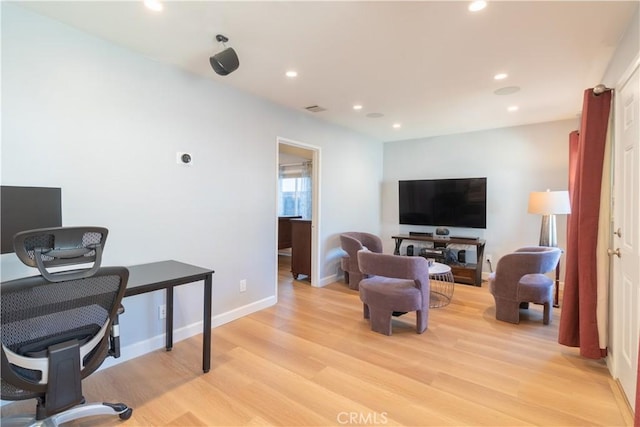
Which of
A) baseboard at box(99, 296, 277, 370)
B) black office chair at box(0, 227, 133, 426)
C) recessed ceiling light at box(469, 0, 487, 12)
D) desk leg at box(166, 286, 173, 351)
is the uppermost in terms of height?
recessed ceiling light at box(469, 0, 487, 12)

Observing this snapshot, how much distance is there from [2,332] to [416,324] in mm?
3008

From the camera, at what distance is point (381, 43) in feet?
7.72

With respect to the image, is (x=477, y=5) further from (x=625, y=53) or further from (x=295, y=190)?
(x=295, y=190)

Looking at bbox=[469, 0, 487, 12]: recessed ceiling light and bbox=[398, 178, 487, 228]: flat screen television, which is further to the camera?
bbox=[398, 178, 487, 228]: flat screen television

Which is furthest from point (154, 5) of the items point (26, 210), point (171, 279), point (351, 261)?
point (351, 261)

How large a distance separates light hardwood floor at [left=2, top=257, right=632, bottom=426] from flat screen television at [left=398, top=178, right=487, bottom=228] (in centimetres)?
215

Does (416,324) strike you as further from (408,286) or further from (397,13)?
(397,13)

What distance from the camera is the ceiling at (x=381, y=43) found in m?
1.96

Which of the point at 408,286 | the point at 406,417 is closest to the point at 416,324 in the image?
the point at 408,286

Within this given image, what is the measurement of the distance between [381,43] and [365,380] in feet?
8.23

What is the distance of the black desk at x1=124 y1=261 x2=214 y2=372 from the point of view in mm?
1997

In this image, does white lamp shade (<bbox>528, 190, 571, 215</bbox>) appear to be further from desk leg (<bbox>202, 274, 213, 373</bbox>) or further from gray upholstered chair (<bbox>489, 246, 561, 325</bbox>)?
desk leg (<bbox>202, 274, 213, 373</bbox>)

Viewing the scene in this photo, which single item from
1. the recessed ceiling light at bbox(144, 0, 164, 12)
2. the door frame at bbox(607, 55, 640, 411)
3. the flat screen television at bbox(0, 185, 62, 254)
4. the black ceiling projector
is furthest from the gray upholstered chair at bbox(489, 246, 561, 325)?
the flat screen television at bbox(0, 185, 62, 254)

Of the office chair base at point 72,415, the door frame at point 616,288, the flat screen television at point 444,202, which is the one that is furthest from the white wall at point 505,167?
the office chair base at point 72,415
